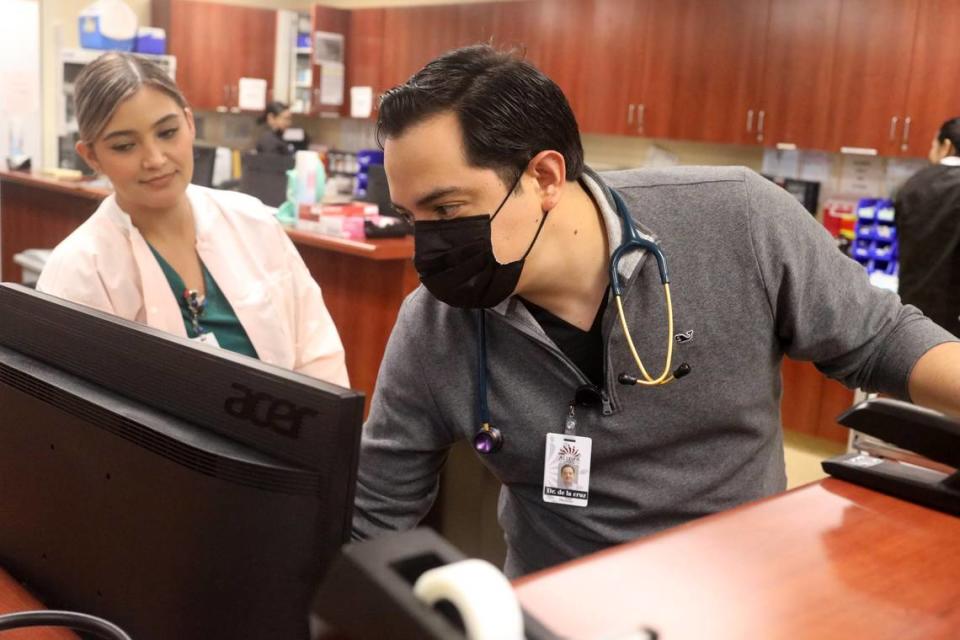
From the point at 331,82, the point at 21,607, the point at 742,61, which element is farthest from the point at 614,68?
the point at 21,607

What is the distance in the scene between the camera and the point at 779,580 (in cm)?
77

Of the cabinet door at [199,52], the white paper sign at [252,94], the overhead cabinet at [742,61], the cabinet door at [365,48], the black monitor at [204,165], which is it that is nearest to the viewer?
the overhead cabinet at [742,61]

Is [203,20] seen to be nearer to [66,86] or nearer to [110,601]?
[66,86]

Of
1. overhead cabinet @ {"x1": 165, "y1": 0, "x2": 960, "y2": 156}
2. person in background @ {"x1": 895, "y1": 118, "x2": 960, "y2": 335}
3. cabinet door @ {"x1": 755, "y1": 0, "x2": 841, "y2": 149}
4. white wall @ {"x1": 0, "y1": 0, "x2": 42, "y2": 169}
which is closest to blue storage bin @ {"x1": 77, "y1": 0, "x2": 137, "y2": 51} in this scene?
white wall @ {"x1": 0, "y1": 0, "x2": 42, "y2": 169}

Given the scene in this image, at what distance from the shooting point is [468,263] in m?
1.25

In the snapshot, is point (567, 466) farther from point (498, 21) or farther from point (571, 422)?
point (498, 21)

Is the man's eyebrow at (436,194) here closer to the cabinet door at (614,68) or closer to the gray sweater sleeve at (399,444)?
the gray sweater sleeve at (399,444)

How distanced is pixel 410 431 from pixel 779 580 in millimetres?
666

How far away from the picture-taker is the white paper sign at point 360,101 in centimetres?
835

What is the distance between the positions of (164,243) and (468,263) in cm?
94

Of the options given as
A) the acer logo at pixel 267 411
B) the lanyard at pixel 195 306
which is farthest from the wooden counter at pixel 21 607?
the lanyard at pixel 195 306

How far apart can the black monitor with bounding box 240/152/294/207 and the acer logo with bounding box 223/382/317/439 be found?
15.2 ft

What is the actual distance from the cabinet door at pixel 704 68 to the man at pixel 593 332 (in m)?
4.48

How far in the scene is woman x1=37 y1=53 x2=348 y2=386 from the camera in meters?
1.83
